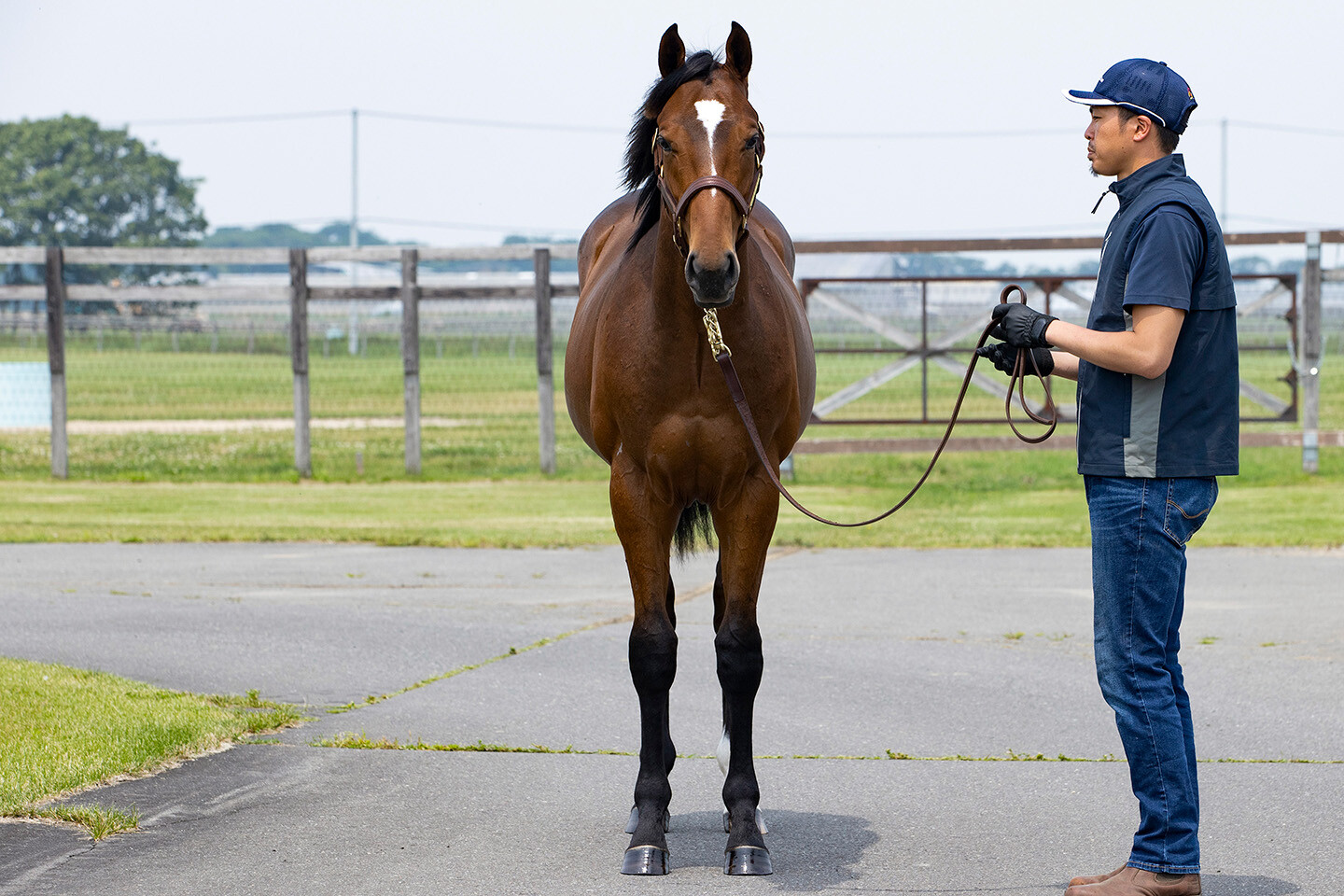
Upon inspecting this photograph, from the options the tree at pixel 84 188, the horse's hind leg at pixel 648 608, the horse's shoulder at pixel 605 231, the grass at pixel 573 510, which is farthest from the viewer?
the tree at pixel 84 188

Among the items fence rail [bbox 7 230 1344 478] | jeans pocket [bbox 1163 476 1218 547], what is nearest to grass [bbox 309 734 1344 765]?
jeans pocket [bbox 1163 476 1218 547]

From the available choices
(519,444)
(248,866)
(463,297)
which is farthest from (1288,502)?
(248,866)

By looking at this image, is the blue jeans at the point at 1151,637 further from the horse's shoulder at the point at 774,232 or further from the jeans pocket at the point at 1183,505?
the horse's shoulder at the point at 774,232

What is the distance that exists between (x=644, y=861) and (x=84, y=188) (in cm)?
8822

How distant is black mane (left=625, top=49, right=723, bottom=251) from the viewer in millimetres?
4371

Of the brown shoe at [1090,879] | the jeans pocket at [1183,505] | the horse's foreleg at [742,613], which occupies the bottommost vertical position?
the brown shoe at [1090,879]

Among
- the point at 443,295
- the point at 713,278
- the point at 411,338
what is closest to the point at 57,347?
the point at 411,338

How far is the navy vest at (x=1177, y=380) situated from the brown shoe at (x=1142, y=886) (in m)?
1.06

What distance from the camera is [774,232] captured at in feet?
21.7

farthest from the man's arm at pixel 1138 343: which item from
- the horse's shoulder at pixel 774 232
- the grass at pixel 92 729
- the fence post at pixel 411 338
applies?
the fence post at pixel 411 338

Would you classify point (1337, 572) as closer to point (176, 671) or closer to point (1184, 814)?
point (1184, 814)

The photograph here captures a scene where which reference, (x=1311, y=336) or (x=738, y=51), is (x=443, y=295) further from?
(x=738, y=51)

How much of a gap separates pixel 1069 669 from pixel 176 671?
4.24m

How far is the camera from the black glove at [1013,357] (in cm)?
412
